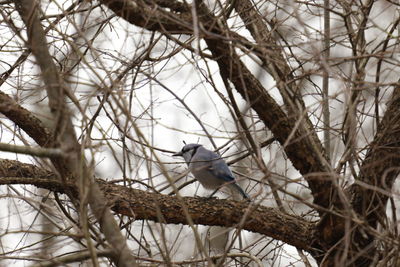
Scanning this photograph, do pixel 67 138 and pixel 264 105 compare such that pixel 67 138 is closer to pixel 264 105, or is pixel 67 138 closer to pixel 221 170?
pixel 264 105

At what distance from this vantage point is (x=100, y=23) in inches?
195

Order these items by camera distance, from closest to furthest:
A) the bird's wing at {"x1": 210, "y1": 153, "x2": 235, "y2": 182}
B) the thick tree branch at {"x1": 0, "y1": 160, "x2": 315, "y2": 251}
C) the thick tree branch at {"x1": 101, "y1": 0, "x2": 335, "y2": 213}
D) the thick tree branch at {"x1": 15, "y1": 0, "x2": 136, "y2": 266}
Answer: the thick tree branch at {"x1": 15, "y1": 0, "x2": 136, "y2": 266}, the thick tree branch at {"x1": 101, "y1": 0, "x2": 335, "y2": 213}, the thick tree branch at {"x1": 0, "y1": 160, "x2": 315, "y2": 251}, the bird's wing at {"x1": 210, "y1": 153, "x2": 235, "y2": 182}

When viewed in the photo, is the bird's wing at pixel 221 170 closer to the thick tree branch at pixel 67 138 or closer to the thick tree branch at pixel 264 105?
the thick tree branch at pixel 264 105

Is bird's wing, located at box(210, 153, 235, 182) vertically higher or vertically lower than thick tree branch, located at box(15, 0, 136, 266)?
higher

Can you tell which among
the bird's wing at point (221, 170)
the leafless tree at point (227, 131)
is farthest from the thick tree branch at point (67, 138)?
the bird's wing at point (221, 170)

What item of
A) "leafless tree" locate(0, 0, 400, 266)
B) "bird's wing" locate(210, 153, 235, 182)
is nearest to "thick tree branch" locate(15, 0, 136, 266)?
"leafless tree" locate(0, 0, 400, 266)

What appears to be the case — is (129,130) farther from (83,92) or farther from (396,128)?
(396,128)

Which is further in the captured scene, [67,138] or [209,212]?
[209,212]

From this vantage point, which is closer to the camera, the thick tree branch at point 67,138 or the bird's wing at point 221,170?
the thick tree branch at point 67,138

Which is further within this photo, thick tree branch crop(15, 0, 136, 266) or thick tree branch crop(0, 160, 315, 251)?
thick tree branch crop(0, 160, 315, 251)

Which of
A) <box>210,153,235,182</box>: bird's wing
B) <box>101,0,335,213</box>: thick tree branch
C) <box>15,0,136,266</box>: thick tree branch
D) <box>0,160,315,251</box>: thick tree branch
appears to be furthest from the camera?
<box>210,153,235,182</box>: bird's wing

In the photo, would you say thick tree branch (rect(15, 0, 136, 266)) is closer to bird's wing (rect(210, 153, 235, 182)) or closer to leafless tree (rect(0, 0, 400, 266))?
leafless tree (rect(0, 0, 400, 266))

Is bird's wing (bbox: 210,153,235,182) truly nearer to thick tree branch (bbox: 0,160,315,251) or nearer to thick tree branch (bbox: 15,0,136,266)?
thick tree branch (bbox: 0,160,315,251)

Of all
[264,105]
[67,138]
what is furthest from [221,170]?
[67,138]
